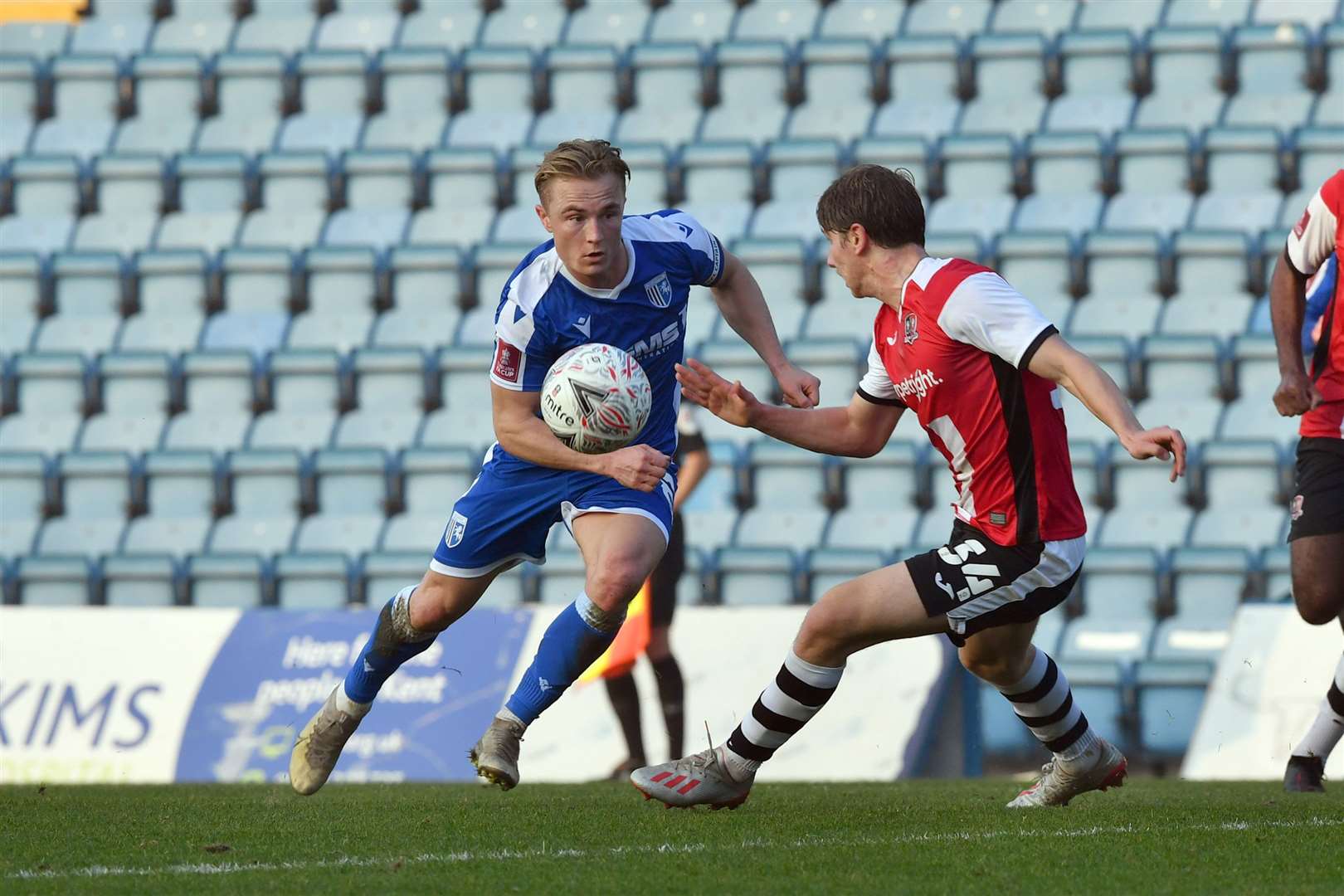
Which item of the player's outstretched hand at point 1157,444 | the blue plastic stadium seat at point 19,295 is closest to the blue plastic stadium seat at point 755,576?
the blue plastic stadium seat at point 19,295

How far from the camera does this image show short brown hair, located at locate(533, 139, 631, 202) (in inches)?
212

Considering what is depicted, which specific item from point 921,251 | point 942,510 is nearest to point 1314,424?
point 921,251

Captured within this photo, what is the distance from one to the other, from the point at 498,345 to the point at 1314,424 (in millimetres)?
Answer: 2619

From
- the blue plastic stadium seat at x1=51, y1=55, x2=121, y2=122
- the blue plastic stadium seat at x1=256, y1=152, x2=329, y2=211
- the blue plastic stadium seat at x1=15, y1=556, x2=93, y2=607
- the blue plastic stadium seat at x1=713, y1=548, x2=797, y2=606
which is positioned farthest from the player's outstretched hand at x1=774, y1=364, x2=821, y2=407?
the blue plastic stadium seat at x1=51, y1=55, x2=121, y2=122

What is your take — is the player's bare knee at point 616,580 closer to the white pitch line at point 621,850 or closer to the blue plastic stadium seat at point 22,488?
the white pitch line at point 621,850

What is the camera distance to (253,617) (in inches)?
392

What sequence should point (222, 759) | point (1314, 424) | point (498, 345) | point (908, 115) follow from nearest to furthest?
1. point (498, 345)
2. point (1314, 424)
3. point (222, 759)
4. point (908, 115)

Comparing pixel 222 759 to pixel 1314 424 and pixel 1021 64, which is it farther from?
pixel 1021 64

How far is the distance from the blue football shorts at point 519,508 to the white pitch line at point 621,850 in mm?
1243

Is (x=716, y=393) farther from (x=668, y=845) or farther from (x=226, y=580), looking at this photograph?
(x=226, y=580)

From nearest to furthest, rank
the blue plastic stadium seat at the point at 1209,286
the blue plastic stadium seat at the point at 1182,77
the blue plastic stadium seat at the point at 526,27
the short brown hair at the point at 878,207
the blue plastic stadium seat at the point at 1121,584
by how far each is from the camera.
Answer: the short brown hair at the point at 878,207, the blue plastic stadium seat at the point at 1121,584, the blue plastic stadium seat at the point at 1209,286, the blue plastic stadium seat at the point at 1182,77, the blue plastic stadium seat at the point at 526,27

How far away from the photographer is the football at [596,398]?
210 inches

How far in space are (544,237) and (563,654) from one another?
8989mm

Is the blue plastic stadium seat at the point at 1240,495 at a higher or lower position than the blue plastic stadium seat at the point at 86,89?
lower
